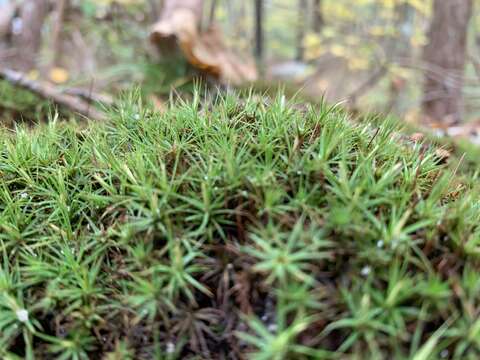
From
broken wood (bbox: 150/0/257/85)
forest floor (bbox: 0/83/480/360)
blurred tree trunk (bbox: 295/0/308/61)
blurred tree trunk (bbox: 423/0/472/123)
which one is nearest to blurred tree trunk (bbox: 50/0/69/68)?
broken wood (bbox: 150/0/257/85)

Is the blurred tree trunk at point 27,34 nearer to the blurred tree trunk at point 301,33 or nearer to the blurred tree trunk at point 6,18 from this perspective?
the blurred tree trunk at point 6,18

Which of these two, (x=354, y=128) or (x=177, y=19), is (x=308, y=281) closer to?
(x=354, y=128)

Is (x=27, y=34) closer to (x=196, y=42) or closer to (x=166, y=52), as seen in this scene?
(x=166, y=52)

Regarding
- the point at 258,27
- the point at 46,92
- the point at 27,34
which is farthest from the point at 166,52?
the point at 258,27

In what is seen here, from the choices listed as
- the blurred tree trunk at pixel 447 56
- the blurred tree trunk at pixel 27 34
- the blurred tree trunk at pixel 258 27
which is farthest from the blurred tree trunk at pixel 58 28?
the blurred tree trunk at pixel 447 56

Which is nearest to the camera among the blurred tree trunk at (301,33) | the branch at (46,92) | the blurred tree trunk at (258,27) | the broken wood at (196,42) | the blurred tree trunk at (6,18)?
the branch at (46,92)

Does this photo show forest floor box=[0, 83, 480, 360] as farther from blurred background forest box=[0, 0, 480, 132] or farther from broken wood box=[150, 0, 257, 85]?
broken wood box=[150, 0, 257, 85]

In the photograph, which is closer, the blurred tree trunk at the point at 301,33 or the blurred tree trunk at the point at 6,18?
the blurred tree trunk at the point at 6,18
